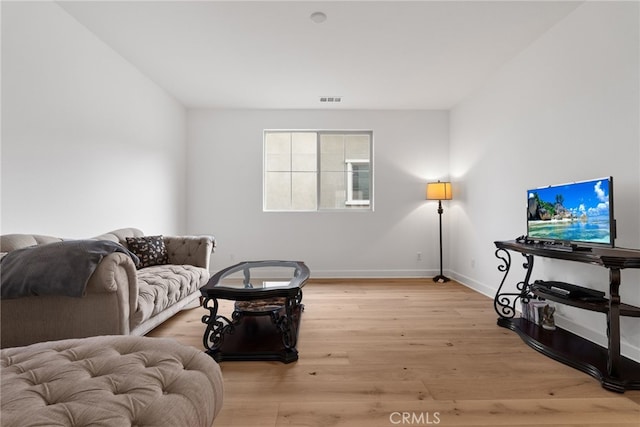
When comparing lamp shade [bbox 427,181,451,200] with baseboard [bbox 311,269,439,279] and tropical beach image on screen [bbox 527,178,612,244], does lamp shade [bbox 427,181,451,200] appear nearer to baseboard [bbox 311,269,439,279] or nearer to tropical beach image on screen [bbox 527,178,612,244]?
baseboard [bbox 311,269,439,279]

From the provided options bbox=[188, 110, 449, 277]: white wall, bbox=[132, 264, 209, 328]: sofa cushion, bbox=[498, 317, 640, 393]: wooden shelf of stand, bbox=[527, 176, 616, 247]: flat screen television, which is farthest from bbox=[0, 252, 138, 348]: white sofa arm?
bbox=[527, 176, 616, 247]: flat screen television

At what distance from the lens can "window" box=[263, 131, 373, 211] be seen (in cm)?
468

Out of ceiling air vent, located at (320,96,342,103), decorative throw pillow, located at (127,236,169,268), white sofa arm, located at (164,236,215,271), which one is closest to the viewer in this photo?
decorative throw pillow, located at (127,236,169,268)

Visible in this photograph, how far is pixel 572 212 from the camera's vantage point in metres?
2.15

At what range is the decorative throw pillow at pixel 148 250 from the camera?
2.90 metres

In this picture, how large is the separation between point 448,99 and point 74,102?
14.3ft

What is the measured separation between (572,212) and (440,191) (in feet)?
6.94

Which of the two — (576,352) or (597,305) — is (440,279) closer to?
(576,352)

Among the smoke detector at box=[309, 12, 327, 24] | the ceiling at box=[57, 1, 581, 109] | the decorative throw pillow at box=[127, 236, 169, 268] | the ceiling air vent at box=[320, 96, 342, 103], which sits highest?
the ceiling air vent at box=[320, 96, 342, 103]

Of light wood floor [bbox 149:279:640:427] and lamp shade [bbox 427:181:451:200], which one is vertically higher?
lamp shade [bbox 427:181:451:200]

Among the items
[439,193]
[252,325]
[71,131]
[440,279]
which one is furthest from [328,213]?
[71,131]

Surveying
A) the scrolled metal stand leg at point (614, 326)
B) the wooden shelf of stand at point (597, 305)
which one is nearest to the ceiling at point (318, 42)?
the scrolled metal stand leg at point (614, 326)

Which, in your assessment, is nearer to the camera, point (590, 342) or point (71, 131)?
point (590, 342)

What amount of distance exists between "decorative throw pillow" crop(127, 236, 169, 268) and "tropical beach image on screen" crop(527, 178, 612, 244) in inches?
142
